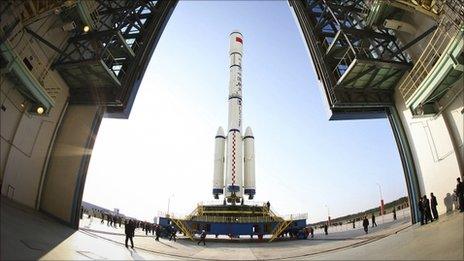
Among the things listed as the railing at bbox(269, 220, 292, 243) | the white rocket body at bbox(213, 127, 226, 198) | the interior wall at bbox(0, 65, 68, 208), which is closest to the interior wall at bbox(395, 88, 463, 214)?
the railing at bbox(269, 220, 292, 243)

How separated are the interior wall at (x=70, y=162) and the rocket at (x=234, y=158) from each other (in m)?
14.3

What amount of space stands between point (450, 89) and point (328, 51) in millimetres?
9027

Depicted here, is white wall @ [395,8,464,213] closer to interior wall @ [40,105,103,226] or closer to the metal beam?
interior wall @ [40,105,103,226]

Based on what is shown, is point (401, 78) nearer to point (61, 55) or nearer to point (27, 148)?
point (61, 55)

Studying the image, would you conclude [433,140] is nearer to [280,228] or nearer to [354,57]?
[354,57]

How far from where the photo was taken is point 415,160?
1930 cm

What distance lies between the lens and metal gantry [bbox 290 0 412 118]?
63.6 feet

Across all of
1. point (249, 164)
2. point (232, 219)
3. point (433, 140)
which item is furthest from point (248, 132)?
point (433, 140)

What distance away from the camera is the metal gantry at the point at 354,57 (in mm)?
19375

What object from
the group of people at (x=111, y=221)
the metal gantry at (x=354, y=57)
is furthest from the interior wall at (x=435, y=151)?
the group of people at (x=111, y=221)

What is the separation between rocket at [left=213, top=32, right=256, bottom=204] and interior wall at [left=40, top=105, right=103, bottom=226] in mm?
14348

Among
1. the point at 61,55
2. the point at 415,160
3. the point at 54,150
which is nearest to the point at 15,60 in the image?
the point at 61,55

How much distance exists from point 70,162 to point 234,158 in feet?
53.3

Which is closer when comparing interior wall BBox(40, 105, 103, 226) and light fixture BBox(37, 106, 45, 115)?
light fixture BBox(37, 106, 45, 115)
